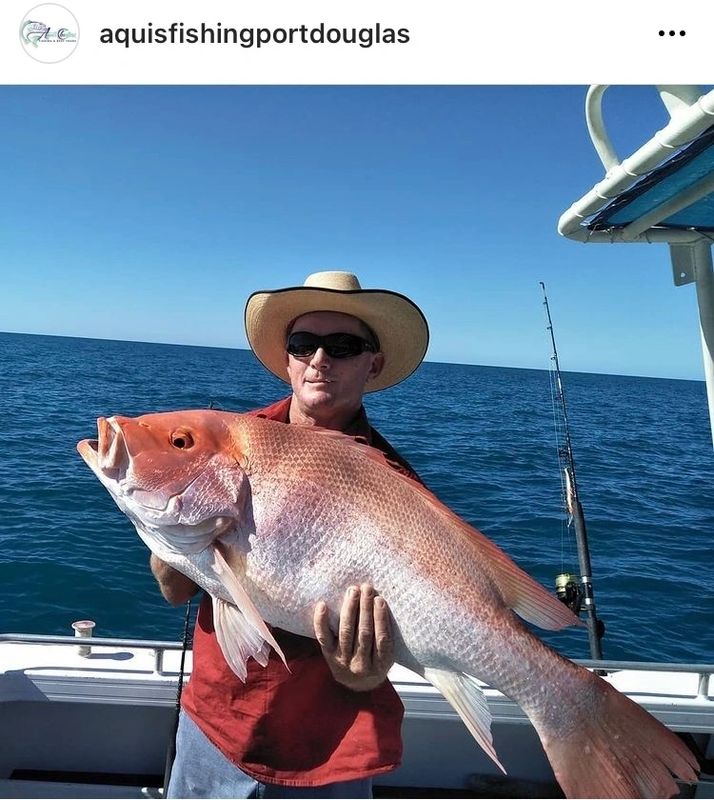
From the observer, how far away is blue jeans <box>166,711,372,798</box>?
1.92m

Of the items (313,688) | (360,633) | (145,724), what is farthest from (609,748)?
(145,724)

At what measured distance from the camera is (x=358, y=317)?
228cm

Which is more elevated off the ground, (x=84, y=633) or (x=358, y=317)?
(x=358, y=317)

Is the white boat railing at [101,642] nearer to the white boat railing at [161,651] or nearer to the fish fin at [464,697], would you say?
the white boat railing at [161,651]

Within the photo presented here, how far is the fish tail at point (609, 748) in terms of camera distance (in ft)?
5.44

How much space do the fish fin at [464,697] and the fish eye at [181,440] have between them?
0.95 m

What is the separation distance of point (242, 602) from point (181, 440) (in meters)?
0.49

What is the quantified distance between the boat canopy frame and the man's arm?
2266mm

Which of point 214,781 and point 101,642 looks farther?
point 101,642

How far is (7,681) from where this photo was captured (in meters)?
3.07

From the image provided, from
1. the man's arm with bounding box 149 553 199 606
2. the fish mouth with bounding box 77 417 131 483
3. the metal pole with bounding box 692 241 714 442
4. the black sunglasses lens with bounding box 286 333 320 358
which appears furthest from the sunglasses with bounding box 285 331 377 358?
the metal pole with bounding box 692 241 714 442
